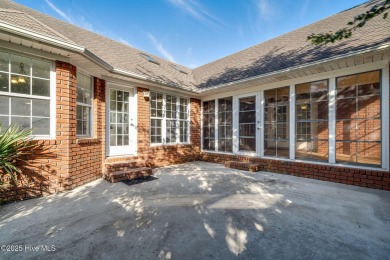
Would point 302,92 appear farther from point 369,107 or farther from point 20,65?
point 20,65

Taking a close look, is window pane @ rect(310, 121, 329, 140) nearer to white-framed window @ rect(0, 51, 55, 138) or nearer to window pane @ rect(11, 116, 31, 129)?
white-framed window @ rect(0, 51, 55, 138)

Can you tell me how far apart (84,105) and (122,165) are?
6.52 feet

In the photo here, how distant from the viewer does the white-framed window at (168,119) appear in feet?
21.8

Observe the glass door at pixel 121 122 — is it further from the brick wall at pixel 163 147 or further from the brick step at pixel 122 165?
the brick step at pixel 122 165

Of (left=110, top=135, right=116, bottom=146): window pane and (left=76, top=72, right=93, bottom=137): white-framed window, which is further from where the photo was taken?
(left=110, top=135, right=116, bottom=146): window pane

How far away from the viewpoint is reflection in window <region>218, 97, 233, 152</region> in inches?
287

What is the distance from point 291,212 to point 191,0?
9.82 m

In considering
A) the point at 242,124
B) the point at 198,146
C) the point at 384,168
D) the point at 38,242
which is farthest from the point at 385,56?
the point at 38,242

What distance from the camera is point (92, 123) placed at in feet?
16.3

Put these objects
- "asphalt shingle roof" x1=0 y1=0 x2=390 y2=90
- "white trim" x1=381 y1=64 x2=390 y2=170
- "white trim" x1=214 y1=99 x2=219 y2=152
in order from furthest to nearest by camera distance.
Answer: "white trim" x1=214 y1=99 x2=219 y2=152
"white trim" x1=381 y1=64 x2=390 y2=170
"asphalt shingle roof" x1=0 y1=0 x2=390 y2=90

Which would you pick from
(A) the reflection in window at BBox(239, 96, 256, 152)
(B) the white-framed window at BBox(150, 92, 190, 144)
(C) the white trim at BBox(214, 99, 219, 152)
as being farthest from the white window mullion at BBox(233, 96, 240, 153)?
(B) the white-framed window at BBox(150, 92, 190, 144)

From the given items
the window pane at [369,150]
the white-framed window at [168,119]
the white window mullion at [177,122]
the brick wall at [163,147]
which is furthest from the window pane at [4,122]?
the window pane at [369,150]

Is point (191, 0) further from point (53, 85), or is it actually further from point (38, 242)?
point (38, 242)

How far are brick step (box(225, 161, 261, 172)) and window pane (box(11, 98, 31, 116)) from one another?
584 cm
